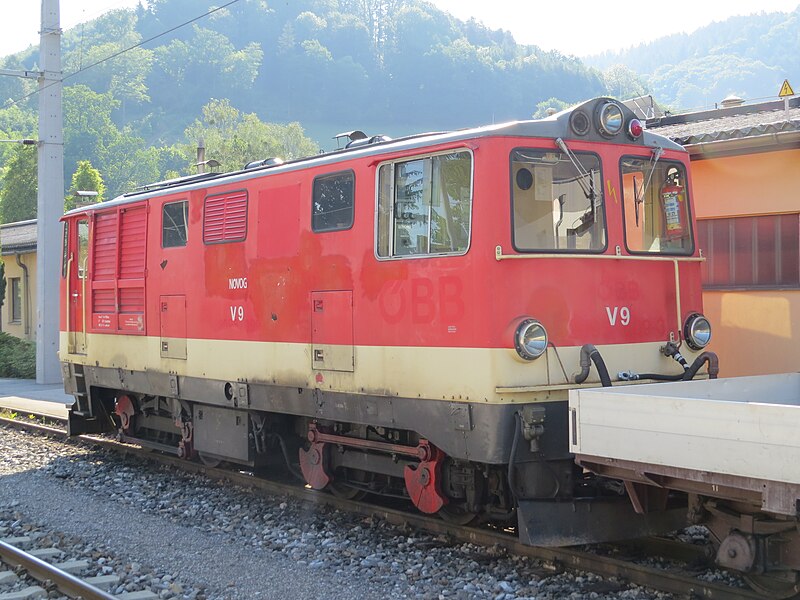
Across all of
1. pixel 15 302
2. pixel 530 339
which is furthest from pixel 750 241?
pixel 15 302

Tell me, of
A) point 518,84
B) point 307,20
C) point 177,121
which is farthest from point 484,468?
point 307,20

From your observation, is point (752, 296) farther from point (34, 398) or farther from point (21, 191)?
point (21, 191)

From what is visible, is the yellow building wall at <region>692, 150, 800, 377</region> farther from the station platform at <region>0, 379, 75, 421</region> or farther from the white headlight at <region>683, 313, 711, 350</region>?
the station platform at <region>0, 379, 75, 421</region>

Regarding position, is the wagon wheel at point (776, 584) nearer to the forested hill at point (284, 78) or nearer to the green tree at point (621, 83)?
the forested hill at point (284, 78)

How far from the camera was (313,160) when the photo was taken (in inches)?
328

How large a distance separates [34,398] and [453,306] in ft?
43.9

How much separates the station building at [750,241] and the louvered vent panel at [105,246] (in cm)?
684

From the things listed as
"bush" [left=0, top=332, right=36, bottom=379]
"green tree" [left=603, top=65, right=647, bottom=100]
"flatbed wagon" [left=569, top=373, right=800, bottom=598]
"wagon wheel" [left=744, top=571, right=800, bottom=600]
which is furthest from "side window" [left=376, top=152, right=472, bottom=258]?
"green tree" [left=603, top=65, right=647, bottom=100]

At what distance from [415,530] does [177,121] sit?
13358cm

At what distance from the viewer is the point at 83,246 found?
12.1 metres

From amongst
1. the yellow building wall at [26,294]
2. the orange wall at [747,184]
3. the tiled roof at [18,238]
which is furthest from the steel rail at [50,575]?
the yellow building wall at [26,294]

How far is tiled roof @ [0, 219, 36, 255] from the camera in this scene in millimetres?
27573

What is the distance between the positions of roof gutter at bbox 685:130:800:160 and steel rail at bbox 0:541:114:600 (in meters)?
7.83

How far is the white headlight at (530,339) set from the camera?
21.6 ft
